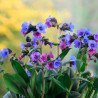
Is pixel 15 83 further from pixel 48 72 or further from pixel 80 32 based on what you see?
pixel 80 32

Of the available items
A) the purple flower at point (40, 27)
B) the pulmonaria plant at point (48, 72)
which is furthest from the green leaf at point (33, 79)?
the purple flower at point (40, 27)

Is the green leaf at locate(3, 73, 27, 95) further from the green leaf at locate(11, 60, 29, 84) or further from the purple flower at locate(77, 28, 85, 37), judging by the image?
the purple flower at locate(77, 28, 85, 37)

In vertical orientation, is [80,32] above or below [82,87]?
above

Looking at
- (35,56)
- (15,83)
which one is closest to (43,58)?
(35,56)

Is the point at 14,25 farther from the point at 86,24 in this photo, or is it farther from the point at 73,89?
the point at 86,24

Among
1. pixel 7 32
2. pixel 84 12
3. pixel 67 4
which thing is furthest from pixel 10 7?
pixel 84 12

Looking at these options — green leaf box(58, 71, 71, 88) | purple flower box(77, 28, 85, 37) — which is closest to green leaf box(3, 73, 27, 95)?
green leaf box(58, 71, 71, 88)

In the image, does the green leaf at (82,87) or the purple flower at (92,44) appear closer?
the purple flower at (92,44)

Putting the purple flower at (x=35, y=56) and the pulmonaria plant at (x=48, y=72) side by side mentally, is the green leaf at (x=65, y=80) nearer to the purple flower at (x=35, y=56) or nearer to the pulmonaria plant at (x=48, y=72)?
the pulmonaria plant at (x=48, y=72)

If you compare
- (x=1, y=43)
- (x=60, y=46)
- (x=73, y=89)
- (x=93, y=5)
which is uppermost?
(x=93, y=5)
